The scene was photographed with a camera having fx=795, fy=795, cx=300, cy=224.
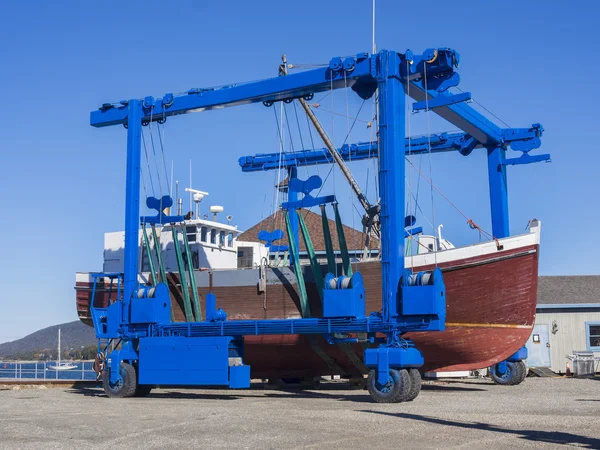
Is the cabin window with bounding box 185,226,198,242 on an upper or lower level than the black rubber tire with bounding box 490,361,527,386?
upper

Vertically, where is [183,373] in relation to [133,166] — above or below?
below

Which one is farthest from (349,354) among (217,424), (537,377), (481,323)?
(537,377)

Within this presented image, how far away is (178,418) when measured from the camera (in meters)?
15.6

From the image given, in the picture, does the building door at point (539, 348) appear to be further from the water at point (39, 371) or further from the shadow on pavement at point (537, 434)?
the shadow on pavement at point (537, 434)

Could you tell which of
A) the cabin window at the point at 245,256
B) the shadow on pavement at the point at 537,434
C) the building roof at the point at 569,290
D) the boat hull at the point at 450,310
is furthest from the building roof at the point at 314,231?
the shadow on pavement at the point at 537,434

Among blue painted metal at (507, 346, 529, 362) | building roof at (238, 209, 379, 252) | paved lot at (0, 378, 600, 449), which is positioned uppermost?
building roof at (238, 209, 379, 252)

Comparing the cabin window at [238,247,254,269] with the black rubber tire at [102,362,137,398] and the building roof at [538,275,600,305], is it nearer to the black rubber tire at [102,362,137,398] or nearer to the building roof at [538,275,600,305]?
the black rubber tire at [102,362,137,398]

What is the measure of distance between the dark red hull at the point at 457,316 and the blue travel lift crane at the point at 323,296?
246 cm

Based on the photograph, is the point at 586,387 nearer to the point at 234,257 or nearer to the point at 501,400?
the point at 501,400

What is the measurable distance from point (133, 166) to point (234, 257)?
350 inches

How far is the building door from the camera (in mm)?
33562

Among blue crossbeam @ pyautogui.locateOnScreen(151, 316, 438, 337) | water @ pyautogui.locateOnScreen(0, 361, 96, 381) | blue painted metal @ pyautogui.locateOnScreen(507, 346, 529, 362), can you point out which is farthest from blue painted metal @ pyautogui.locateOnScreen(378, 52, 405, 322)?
water @ pyautogui.locateOnScreen(0, 361, 96, 381)

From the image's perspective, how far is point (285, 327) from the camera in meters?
21.2

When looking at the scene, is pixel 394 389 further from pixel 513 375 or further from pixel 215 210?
pixel 215 210
